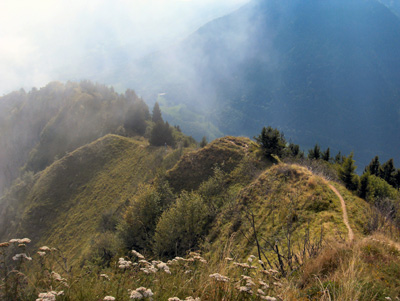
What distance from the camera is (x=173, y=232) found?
76.7 feet

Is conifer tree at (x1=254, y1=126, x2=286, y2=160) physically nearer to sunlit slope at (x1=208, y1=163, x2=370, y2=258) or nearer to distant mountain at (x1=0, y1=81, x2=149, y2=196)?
sunlit slope at (x1=208, y1=163, x2=370, y2=258)

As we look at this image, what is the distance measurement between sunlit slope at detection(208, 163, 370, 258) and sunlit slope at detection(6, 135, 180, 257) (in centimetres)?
3215

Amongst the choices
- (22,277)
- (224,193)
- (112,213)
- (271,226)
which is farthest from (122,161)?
(22,277)

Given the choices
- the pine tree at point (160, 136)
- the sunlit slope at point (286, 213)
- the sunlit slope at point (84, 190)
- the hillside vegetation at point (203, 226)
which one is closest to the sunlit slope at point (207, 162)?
the hillside vegetation at point (203, 226)

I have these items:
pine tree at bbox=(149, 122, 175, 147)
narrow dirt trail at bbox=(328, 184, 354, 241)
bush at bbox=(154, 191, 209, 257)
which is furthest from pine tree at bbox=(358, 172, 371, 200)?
pine tree at bbox=(149, 122, 175, 147)

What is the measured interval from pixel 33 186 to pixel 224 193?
204 feet

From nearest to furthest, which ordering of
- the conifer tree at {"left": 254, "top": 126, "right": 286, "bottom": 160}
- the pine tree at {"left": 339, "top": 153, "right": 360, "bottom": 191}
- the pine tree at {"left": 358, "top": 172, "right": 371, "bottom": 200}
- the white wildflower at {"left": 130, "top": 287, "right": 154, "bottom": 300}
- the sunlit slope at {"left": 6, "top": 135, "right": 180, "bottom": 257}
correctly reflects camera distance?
1. the white wildflower at {"left": 130, "top": 287, "right": 154, "bottom": 300}
2. the pine tree at {"left": 358, "top": 172, "right": 371, "bottom": 200}
3. the pine tree at {"left": 339, "top": 153, "right": 360, "bottom": 191}
4. the conifer tree at {"left": 254, "top": 126, "right": 286, "bottom": 160}
5. the sunlit slope at {"left": 6, "top": 135, "right": 180, "bottom": 257}

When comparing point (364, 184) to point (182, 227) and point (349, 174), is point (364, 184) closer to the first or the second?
point (349, 174)

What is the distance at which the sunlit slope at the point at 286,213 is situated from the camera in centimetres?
1427

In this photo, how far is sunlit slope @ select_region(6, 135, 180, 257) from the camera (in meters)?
50.1

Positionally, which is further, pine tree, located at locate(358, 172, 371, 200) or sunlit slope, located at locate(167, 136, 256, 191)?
sunlit slope, located at locate(167, 136, 256, 191)

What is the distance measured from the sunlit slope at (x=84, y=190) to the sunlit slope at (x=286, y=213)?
32.2 m

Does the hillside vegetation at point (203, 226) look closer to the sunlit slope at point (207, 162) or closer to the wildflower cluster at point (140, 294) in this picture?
the wildflower cluster at point (140, 294)

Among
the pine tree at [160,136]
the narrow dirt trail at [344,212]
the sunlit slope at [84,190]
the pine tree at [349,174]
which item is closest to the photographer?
the narrow dirt trail at [344,212]
